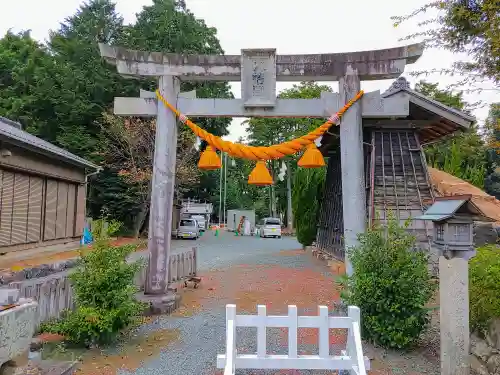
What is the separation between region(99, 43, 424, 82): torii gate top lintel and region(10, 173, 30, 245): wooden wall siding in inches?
248

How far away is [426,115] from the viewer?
11.3 metres

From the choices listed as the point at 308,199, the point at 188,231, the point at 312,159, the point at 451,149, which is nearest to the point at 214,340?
the point at 312,159

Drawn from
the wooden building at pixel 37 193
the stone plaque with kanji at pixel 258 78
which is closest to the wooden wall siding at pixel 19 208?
the wooden building at pixel 37 193

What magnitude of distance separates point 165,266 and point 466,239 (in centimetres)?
563

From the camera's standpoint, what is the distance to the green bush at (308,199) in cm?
1941

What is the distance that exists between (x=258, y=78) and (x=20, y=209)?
8.95 m

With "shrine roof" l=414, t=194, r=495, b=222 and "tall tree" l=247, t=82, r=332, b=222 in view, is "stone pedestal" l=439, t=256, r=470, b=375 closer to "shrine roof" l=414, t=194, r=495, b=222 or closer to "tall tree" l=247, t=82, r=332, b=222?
"shrine roof" l=414, t=194, r=495, b=222

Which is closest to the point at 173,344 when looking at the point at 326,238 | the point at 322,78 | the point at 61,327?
the point at 61,327

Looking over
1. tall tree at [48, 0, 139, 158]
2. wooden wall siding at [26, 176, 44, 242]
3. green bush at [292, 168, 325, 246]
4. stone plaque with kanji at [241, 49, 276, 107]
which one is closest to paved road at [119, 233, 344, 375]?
green bush at [292, 168, 325, 246]

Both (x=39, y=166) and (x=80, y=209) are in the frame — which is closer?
(x=39, y=166)

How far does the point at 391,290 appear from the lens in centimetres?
553

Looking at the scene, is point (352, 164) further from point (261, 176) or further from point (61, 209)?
point (61, 209)

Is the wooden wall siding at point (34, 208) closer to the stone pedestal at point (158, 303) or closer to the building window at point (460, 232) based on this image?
the stone pedestal at point (158, 303)

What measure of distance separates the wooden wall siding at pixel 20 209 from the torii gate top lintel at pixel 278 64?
20.6 feet
